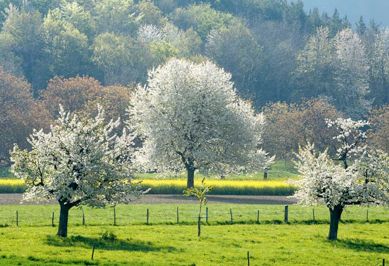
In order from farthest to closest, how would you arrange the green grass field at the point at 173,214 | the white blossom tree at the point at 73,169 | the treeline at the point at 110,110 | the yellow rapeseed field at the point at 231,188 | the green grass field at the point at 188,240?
the treeline at the point at 110,110 < the yellow rapeseed field at the point at 231,188 < the green grass field at the point at 173,214 < the white blossom tree at the point at 73,169 < the green grass field at the point at 188,240

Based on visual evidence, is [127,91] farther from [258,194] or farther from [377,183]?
[377,183]

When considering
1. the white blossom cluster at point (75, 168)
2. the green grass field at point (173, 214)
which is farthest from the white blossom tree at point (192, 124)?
the white blossom cluster at point (75, 168)

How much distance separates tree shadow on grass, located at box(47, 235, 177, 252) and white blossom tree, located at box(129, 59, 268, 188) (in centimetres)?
5006

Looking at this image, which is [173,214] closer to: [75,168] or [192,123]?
[75,168]

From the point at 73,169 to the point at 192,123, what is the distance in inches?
1946

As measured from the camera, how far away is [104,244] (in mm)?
63969

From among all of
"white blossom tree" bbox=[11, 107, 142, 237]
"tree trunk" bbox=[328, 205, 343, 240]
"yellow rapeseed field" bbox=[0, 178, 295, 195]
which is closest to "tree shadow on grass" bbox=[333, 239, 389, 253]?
"tree trunk" bbox=[328, 205, 343, 240]

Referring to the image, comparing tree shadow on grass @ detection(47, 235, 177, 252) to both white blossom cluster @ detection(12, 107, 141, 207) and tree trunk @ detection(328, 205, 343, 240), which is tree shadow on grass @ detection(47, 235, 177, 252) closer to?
white blossom cluster @ detection(12, 107, 141, 207)

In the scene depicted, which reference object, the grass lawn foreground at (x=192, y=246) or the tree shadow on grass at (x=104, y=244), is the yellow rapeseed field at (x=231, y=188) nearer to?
the grass lawn foreground at (x=192, y=246)

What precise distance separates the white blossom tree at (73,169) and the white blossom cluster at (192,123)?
46430mm

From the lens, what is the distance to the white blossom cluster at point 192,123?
11650 cm

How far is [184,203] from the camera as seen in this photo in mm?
98500

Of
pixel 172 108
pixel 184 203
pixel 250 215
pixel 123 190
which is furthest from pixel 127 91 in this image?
pixel 123 190

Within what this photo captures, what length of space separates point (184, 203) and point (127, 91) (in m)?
82.0
